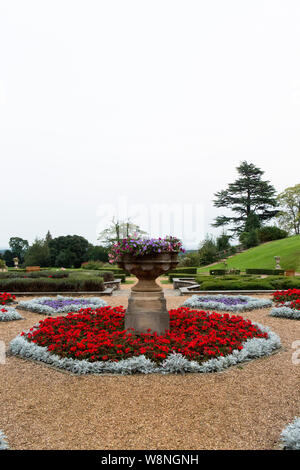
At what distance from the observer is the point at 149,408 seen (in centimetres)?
346

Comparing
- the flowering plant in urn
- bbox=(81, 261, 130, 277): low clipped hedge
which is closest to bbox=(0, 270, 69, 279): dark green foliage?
bbox=(81, 261, 130, 277): low clipped hedge

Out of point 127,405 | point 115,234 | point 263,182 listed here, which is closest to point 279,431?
point 127,405

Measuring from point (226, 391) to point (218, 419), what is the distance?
69cm

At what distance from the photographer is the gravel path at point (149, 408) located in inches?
114

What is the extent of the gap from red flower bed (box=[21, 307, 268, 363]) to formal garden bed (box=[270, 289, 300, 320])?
190cm

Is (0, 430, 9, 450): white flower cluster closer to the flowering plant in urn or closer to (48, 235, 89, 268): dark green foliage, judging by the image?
the flowering plant in urn

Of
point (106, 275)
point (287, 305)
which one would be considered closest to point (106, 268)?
point (106, 275)

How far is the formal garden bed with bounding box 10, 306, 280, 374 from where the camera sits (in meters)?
4.48

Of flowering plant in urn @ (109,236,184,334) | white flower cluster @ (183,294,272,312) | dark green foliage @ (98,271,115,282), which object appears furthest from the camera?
dark green foliage @ (98,271,115,282)

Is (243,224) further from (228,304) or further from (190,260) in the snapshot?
(228,304)

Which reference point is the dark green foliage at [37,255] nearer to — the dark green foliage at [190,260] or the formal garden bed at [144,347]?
the dark green foliage at [190,260]

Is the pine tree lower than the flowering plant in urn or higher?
higher

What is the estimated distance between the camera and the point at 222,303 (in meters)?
9.29

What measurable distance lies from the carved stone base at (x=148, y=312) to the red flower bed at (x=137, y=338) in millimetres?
173
